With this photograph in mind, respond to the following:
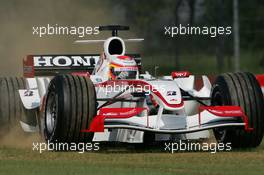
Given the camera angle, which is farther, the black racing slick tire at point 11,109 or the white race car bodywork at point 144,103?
the black racing slick tire at point 11,109

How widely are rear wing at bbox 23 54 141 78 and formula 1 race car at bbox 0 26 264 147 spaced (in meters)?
1.81

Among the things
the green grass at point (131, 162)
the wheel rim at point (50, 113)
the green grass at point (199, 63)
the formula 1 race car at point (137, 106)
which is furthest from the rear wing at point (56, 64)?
the green grass at point (199, 63)

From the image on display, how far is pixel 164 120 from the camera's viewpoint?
14.4 metres

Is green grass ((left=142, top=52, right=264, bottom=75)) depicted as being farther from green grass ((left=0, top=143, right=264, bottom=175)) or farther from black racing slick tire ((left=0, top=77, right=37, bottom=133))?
green grass ((left=0, top=143, right=264, bottom=175))

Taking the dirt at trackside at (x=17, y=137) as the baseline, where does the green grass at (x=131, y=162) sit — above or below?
below

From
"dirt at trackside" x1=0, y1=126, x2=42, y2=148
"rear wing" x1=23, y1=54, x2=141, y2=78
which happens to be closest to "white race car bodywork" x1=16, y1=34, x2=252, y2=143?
"dirt at trackside" x1=0, y1=126, x2=42, y2=148

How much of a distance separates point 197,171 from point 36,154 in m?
3.12

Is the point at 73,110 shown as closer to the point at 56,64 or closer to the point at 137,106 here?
the point at 137,106

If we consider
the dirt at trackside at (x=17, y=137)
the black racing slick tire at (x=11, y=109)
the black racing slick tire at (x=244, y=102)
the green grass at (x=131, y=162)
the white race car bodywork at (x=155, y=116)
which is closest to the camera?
the green grass at (x=131, y=162)

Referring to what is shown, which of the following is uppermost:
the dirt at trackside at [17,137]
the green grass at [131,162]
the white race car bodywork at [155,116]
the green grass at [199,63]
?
the green grass at [199,63]

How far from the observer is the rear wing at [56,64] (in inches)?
739

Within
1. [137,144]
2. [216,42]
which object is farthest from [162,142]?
[216,42]

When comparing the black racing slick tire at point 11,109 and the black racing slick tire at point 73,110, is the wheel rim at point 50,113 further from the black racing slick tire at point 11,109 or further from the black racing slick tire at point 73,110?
the black racing slick tire at point 11,109

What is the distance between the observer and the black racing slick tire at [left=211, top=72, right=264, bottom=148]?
48.4ft
